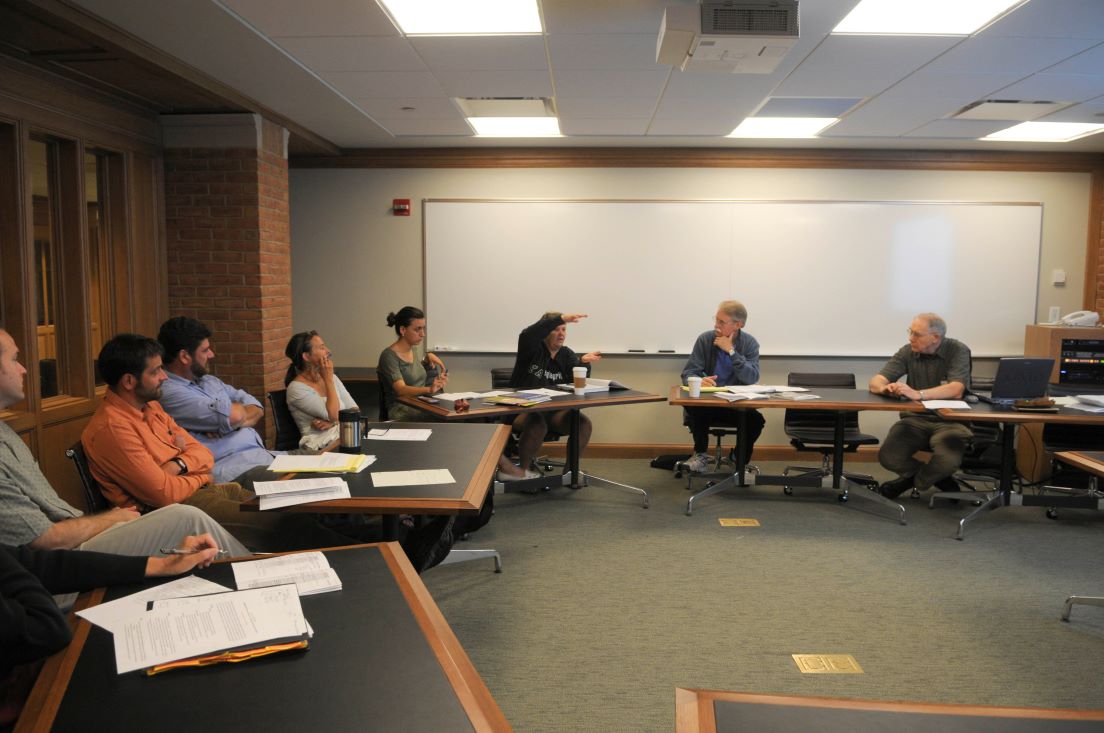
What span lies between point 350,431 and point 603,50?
2069 millimetres

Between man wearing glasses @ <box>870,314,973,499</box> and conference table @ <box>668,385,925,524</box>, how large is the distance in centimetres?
16

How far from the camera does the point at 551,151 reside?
6.09m

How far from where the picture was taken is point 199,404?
3.33m

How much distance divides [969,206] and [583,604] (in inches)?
189

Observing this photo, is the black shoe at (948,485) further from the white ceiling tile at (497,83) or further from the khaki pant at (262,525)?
the khaki pant at (262,525)

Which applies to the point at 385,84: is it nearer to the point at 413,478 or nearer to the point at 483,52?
the point at 483,52

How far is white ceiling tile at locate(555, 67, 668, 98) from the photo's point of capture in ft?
12.9

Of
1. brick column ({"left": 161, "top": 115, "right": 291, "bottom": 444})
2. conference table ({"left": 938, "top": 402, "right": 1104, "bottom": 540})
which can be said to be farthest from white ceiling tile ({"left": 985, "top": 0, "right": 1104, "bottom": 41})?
brick column ({"left": 161, "top": 115, "right": 291, "bottom": 444})

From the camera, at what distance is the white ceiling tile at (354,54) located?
11.3 feet

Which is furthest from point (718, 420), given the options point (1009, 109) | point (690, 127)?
point (1009, 109)

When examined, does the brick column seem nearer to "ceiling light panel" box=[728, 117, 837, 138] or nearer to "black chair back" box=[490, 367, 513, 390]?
"black chair back" box=[490, 367, 513, 390]

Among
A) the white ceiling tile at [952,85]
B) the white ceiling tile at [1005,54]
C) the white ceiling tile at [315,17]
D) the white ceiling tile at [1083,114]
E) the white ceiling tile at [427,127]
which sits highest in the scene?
the white ceiling tile at [1083,114]

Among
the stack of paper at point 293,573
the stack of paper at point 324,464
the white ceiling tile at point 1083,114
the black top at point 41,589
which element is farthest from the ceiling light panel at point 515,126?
the black top at point 41,589

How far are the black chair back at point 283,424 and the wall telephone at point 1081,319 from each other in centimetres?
551
